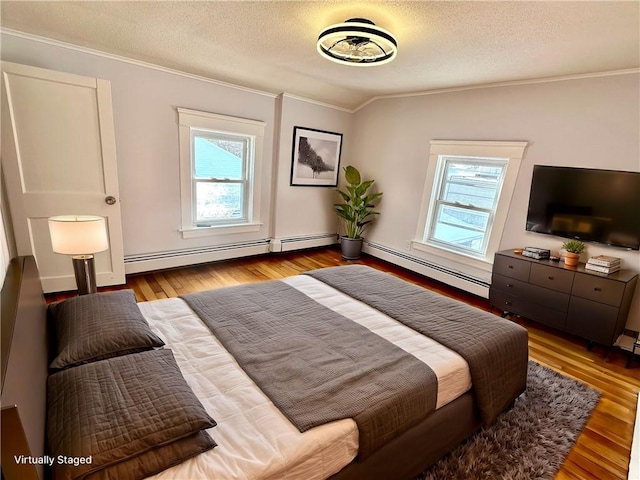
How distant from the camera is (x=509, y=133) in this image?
10.9 ft

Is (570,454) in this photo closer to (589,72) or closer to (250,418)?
(250,418)

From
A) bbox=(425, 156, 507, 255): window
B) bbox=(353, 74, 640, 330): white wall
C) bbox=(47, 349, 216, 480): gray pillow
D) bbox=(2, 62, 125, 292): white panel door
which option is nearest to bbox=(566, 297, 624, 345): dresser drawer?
bbox=(353, 74, 640, 330): white wall

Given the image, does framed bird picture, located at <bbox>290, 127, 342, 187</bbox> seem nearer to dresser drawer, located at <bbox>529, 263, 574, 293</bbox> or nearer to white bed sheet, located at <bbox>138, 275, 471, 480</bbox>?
dresser drawer, located at <bbox>529, 263, 574, 293</bbox>

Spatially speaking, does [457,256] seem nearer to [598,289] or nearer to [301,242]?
[598,289]

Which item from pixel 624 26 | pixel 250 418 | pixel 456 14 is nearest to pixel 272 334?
pixel 250 418

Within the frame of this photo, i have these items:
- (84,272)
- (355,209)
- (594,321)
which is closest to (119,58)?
(84,272)

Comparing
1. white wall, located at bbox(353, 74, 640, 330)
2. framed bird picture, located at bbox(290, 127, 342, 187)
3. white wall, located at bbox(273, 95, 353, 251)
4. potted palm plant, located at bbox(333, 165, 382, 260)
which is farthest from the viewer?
potted palm plant, located at bbox(333, 165, 382, 260)

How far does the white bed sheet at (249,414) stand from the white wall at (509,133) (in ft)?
7.67

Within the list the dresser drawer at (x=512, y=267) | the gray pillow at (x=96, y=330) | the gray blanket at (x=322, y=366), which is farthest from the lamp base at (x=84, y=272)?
the dresser drawer at (x=512, y=267)

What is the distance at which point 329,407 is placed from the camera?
1232 millimetres

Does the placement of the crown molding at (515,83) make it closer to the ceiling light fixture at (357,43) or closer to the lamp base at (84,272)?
the ceiling light fixture at (357,43)

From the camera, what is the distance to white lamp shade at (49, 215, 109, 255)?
1.75 metres

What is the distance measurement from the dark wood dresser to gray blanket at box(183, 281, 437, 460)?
2023 mm

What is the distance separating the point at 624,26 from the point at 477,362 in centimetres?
221
